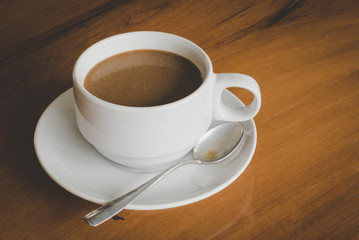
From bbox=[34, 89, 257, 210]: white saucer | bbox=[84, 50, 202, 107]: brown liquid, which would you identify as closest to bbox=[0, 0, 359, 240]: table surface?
bbox=[34, 89, 257, 210]: white saucer

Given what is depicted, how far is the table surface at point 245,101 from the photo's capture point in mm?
651

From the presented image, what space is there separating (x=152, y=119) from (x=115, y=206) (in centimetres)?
15

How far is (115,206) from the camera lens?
22.8 inches

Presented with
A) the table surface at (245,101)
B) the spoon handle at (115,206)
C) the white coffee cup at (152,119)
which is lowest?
the table surface at (245,101)

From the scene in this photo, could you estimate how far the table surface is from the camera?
651 millimetres

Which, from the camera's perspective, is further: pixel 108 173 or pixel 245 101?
pixel 245 101

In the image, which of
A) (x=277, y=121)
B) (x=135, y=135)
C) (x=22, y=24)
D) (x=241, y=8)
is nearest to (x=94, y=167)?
(x=135, y=135)

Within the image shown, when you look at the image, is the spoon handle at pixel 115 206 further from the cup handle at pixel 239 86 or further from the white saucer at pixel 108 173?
the cup handle at pixel 239 86

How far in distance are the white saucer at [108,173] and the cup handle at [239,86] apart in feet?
0.15

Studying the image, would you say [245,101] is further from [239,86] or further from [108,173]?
[108,173]

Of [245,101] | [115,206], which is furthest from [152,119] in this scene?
[245,101]

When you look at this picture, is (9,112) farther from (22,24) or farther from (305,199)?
(305,199)

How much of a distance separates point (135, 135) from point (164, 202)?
12 centimetres

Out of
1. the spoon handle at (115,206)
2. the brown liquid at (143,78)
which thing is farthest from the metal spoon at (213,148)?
the brown liquid at (143,78)
